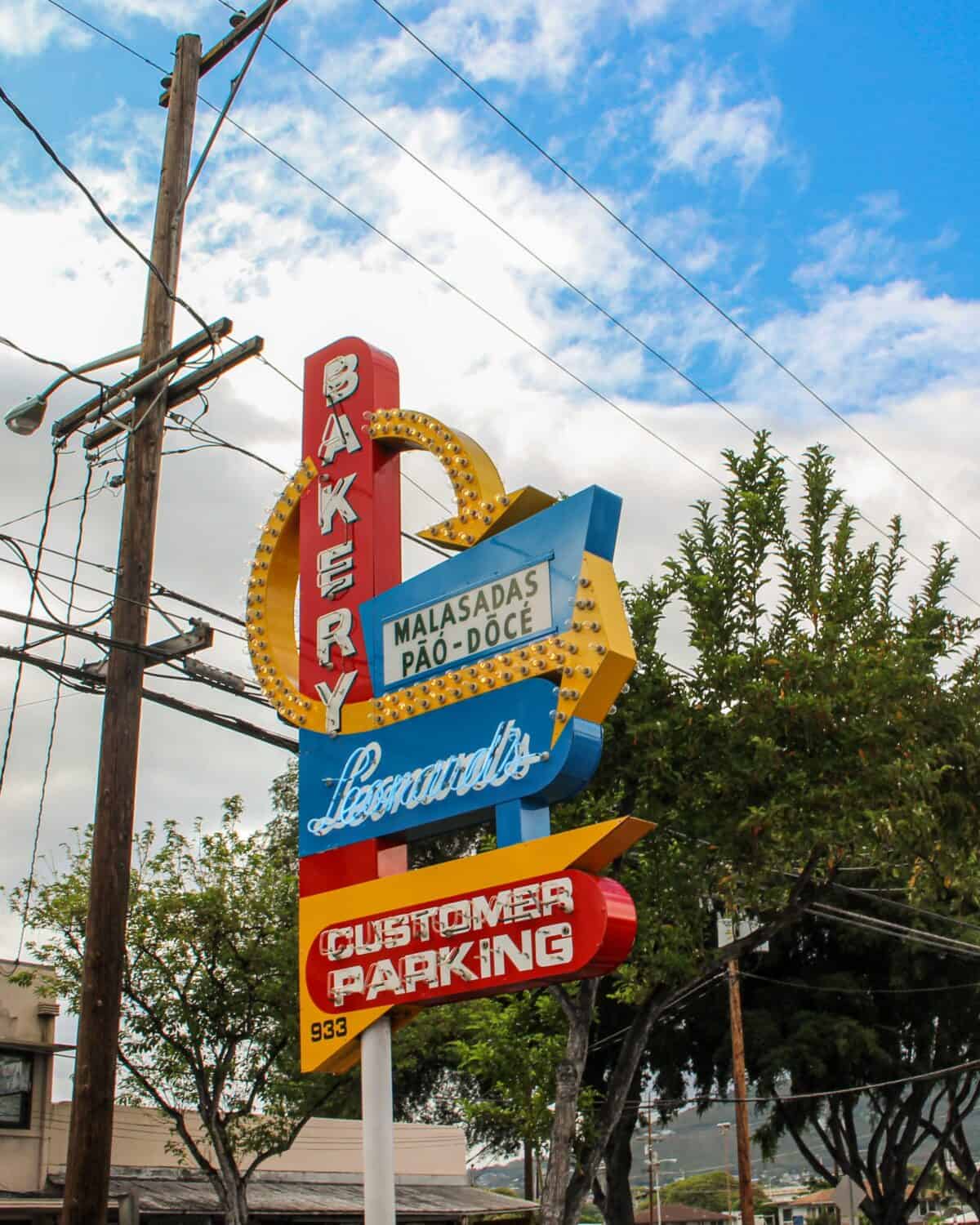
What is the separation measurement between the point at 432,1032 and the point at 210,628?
52.9 ft

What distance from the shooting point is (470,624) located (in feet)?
39.1

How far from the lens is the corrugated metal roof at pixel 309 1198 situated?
26.9m

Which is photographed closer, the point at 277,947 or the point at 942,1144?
the point at 277,947

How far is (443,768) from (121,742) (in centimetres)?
265

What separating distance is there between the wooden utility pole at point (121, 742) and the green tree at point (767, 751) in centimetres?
818

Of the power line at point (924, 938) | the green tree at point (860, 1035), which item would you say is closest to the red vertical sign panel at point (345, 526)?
the power line at point (924, 938)

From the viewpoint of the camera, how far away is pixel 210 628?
1314 cm

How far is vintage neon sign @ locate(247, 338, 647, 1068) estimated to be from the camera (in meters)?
10.8

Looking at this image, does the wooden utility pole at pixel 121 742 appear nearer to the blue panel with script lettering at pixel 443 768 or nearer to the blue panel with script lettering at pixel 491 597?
the blue panel with script lettering at pixel 443 768

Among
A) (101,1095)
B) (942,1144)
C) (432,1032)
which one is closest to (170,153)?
(101,1095)

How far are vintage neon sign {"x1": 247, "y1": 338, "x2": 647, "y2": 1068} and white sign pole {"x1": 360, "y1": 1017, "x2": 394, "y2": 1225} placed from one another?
210 millimetres

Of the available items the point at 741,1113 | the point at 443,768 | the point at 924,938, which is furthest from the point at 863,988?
the point at 443,768

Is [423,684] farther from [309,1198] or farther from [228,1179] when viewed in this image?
[309,1198]

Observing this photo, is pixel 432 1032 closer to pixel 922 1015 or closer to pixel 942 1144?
pixel 922 1015
